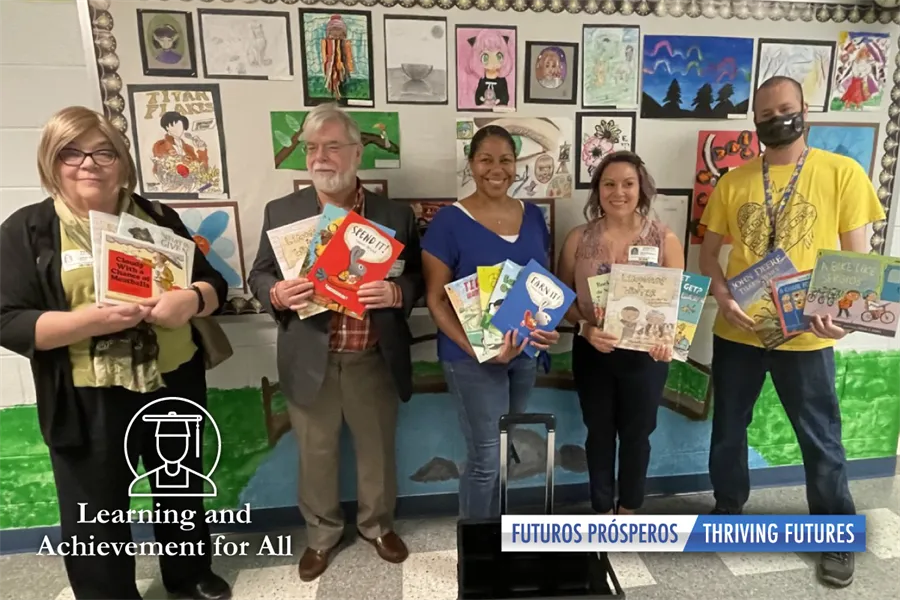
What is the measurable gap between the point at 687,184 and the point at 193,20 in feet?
6.92

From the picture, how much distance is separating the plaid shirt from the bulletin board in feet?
0.95

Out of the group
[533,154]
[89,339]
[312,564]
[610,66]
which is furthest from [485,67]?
[312,564]

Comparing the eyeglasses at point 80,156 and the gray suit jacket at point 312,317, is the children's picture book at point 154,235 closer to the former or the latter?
the eyeglasses at point 80,156

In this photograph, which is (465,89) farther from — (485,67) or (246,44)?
(246,44)

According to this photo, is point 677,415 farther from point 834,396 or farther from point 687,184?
point 687,184

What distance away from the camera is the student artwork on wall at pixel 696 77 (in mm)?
2424

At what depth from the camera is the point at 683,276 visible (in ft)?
6.86

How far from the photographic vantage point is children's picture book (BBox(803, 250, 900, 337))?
199 cm

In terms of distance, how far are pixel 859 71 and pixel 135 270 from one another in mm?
2993

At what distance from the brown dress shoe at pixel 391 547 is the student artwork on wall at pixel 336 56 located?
1.77 metres

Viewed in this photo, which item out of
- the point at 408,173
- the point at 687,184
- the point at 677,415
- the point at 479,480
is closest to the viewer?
the point at 479,480

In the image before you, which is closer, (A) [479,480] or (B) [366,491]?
(A) [479,480]

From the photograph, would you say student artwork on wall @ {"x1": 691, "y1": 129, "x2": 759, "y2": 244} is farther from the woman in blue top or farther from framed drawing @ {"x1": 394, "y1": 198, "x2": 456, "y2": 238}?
framed drawing @ {"x1": 394, "y1": 198, "x2": 456, "y2": 238}

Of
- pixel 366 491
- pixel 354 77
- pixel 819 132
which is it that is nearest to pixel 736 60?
pixel 819 132
